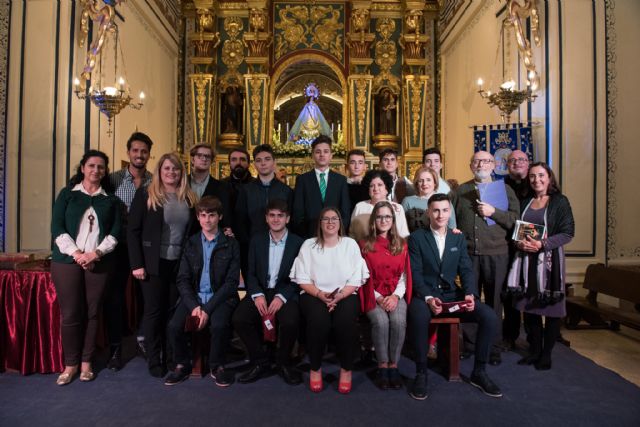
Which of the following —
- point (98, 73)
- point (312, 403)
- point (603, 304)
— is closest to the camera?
point (312, 403)

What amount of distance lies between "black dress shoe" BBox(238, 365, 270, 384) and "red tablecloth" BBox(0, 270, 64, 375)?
1421 millimetres

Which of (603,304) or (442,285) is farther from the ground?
(442,285)

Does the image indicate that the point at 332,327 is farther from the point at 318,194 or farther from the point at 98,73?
the point at 98,73

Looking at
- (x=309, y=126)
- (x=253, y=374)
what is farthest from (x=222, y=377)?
(x=309, y=126)

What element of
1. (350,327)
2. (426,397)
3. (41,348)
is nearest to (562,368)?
(426,397)

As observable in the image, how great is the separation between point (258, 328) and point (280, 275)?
1.41 feet

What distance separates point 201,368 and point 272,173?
1653 mm

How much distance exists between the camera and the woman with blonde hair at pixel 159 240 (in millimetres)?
3061

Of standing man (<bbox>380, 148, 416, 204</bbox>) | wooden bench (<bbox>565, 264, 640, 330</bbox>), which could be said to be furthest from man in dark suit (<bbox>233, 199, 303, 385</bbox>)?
wooden bench (<bbox>565, 264, 640, 330</bbox>)

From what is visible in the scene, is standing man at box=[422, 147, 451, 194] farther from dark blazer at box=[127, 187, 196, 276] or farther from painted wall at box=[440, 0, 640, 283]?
dark blazer at box=[127, 187, 196, 276]

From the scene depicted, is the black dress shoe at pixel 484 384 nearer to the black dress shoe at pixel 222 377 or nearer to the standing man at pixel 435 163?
the standing man at pixel 435 163

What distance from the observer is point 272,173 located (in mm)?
3590

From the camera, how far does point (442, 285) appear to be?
3.21 m

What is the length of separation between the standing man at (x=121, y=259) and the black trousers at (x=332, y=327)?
138 cm
